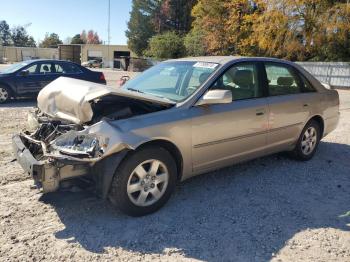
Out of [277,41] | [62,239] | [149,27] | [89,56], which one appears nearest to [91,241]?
[62,239]

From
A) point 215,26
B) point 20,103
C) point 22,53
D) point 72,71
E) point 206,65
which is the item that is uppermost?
point 215,26

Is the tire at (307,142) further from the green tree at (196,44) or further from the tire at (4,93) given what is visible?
the green tree at (196,44)

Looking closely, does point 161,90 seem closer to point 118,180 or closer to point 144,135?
point 144,135

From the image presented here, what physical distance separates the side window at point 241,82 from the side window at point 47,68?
890 centimetres

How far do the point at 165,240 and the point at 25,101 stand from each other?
34.3 ft

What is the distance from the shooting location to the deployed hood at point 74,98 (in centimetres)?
371

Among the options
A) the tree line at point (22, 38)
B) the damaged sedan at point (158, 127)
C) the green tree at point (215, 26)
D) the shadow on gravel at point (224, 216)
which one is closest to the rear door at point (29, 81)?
the damaged sedan at point (158, 127)

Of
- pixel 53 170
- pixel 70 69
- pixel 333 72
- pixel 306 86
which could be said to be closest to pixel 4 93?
pixel 70 69

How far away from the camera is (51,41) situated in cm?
10312

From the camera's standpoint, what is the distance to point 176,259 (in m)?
3.14

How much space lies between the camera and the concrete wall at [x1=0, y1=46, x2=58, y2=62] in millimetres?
68062

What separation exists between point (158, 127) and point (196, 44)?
37.8m

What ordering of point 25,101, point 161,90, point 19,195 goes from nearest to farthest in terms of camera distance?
point 19,195, point 161,90, point 25,101

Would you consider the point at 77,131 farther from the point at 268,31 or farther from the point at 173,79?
the point at 268,31
